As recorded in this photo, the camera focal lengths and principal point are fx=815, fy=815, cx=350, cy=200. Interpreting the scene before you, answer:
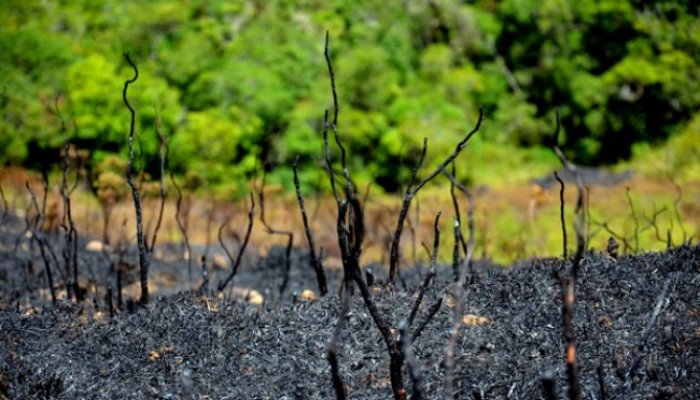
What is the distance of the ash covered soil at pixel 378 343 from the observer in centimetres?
432

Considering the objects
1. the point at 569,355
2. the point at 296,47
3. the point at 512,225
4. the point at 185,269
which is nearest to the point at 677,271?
the point at 569,355

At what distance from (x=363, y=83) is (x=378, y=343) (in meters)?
22.6

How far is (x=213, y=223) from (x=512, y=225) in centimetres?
654

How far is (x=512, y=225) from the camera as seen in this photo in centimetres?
1700

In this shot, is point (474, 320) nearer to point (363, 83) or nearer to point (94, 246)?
point (94, 246)

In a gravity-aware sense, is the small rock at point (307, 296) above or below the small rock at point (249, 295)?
above

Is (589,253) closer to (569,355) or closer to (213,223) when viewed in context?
(569,355)

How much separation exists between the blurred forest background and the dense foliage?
0.22 ft

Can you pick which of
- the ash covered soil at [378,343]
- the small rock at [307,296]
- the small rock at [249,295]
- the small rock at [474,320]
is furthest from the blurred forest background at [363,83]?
the small rock at [474,320]

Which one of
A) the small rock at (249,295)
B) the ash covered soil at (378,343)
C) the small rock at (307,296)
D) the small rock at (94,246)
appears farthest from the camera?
the small rock at (94,246)

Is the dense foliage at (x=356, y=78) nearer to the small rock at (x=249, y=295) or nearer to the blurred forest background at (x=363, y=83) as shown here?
the blurred forest background at (x=363, y=83)

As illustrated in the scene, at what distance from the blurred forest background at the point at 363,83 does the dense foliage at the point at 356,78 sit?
0.22ft

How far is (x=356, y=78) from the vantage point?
2705 centimetres

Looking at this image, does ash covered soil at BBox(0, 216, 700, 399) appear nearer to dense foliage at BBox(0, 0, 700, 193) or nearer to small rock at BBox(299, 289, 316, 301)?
small rock at BBox(299, 289, 316, 301)
